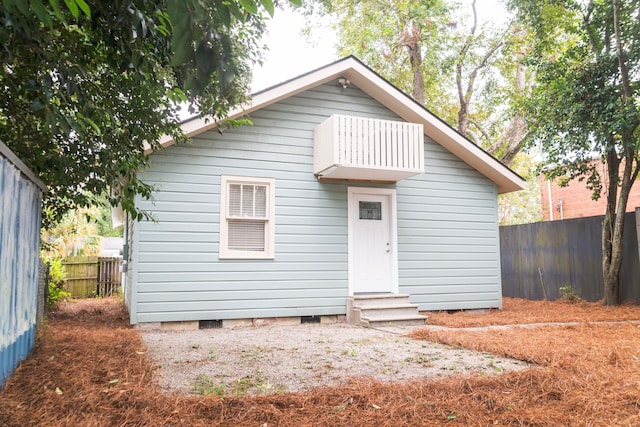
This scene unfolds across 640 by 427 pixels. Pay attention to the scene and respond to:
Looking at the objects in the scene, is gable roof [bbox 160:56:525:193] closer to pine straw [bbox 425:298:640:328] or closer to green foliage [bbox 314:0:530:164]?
pine straw [bbox 425:298:640:328]

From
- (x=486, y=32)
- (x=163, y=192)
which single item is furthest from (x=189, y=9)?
(x=486, y=32)

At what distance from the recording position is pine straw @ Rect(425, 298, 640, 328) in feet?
25.9

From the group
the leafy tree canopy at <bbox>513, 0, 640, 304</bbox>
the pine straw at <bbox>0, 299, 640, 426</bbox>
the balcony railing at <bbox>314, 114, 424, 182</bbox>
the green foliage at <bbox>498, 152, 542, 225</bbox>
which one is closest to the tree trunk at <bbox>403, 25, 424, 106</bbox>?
the leafy tree canopy at <bbox>513, 0, 640, 304</bbox>

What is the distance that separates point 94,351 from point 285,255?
12.4 ft

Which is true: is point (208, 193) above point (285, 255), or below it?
above

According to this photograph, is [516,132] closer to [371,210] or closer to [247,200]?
[371,210]

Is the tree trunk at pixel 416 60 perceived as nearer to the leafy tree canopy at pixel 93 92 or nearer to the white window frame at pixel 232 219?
the white window frame at pixel 232 219

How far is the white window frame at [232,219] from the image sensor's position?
7.85 metres

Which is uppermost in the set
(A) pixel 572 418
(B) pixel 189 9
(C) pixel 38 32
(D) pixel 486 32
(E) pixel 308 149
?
(D) pixel 486 32

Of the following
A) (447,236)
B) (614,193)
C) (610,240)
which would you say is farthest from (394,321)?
(614,193)

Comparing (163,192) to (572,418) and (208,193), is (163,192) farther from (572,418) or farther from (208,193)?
(572,418)

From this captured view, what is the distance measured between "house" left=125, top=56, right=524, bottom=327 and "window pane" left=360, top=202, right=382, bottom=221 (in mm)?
21

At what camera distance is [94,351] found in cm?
489

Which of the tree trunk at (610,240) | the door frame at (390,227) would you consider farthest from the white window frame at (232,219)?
the tree trunk at (610,240)
